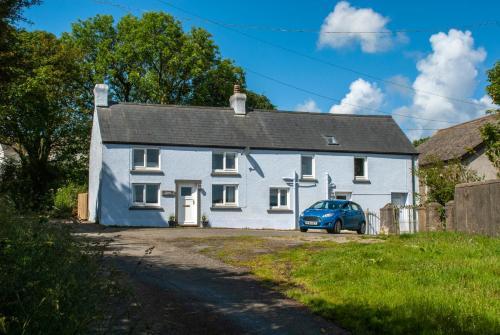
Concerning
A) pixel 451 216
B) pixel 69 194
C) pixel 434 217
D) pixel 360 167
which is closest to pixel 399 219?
pixel 434 217

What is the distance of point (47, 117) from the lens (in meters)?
38.2

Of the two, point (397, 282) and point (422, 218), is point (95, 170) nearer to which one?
point (422, 218)

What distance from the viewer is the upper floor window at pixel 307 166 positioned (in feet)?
113

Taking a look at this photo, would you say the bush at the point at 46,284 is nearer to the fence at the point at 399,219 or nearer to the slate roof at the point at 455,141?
the fence at the point at 399,219

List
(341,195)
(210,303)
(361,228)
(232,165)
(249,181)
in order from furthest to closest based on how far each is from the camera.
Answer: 1. (341,195)
2. (232,165)
3. (249,181)
4. (361,228)
5. (210,303)

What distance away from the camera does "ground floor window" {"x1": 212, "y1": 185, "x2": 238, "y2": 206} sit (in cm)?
3225

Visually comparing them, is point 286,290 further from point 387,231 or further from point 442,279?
point 387,231

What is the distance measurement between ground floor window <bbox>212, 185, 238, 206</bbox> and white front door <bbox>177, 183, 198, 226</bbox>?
3.75ft

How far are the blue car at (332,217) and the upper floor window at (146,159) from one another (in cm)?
923

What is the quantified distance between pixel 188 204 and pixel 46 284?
1077 inches

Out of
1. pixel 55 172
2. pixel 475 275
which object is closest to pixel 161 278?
pixel 475 275

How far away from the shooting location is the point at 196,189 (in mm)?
31859

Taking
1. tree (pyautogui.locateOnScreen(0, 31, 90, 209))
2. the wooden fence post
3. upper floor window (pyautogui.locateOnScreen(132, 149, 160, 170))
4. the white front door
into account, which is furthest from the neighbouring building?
tree (pyautogui.locateOnScreen(0, 31, 90, 209))

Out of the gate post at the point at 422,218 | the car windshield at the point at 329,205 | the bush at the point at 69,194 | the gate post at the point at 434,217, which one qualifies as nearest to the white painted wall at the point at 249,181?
the car windshield at the point at 329,205
